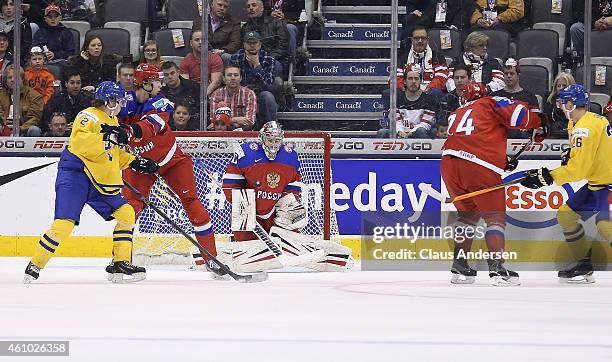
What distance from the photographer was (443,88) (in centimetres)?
898

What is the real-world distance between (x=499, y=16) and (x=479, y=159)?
7.84 ft

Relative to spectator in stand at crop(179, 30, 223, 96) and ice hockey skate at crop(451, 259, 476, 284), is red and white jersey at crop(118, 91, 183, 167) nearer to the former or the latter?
spectator in stand at crop(179, 30, 223, 96)

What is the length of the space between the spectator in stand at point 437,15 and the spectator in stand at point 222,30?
1240mm

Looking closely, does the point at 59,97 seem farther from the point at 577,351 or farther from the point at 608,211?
the point at 577,351

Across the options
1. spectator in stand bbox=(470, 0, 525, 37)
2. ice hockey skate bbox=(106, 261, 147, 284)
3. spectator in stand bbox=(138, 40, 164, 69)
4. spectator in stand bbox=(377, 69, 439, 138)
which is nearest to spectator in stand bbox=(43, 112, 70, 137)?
spectator in stand bbox=(138, 40, 164, 69)

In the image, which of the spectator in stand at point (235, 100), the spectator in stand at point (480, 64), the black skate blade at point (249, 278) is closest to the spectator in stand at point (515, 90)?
the spectator in stand at point (480, 64)

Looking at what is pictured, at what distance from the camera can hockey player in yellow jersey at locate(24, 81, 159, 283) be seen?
279 inches

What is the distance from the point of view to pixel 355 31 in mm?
9594

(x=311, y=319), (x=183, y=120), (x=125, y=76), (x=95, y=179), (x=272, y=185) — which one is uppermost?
(x=125, y=76)

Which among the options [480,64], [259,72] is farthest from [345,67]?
[480,64]

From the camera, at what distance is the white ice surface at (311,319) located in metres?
3.81

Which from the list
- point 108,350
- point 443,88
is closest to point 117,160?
point 443,88

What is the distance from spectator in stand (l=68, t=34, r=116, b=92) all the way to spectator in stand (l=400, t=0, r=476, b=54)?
216 cm

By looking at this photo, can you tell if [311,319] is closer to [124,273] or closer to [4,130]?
[124,273]
